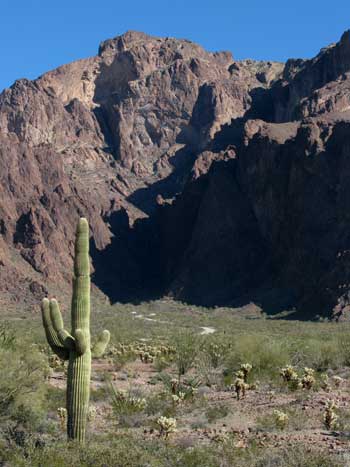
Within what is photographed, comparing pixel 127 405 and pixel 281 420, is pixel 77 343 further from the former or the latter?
pixel 127 405

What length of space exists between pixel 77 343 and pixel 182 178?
5680 inches

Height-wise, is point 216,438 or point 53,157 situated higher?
point 53,157

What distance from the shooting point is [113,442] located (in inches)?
657

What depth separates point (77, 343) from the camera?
16.1 meters

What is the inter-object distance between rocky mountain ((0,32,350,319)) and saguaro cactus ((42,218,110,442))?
67.2 metres

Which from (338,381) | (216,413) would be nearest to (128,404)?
(216,413)

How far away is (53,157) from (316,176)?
47.8m

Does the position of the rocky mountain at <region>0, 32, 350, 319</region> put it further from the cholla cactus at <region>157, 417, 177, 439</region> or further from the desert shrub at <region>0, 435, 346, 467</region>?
the desert shrub at <region>0, 435, 346, 467</region>

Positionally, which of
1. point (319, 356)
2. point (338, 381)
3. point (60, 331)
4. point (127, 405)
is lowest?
point (127, 405)

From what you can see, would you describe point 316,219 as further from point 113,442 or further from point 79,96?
point 79,96

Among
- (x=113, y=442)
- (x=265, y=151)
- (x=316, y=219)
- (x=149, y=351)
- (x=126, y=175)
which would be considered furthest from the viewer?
(x=126, y=175)

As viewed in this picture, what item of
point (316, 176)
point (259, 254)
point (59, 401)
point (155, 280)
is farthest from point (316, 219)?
point (59, 401)

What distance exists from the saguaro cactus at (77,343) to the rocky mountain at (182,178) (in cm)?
6718

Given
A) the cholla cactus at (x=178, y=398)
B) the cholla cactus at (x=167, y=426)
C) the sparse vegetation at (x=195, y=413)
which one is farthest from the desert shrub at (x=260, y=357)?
the cholla cactus at (x=167, y=426)
